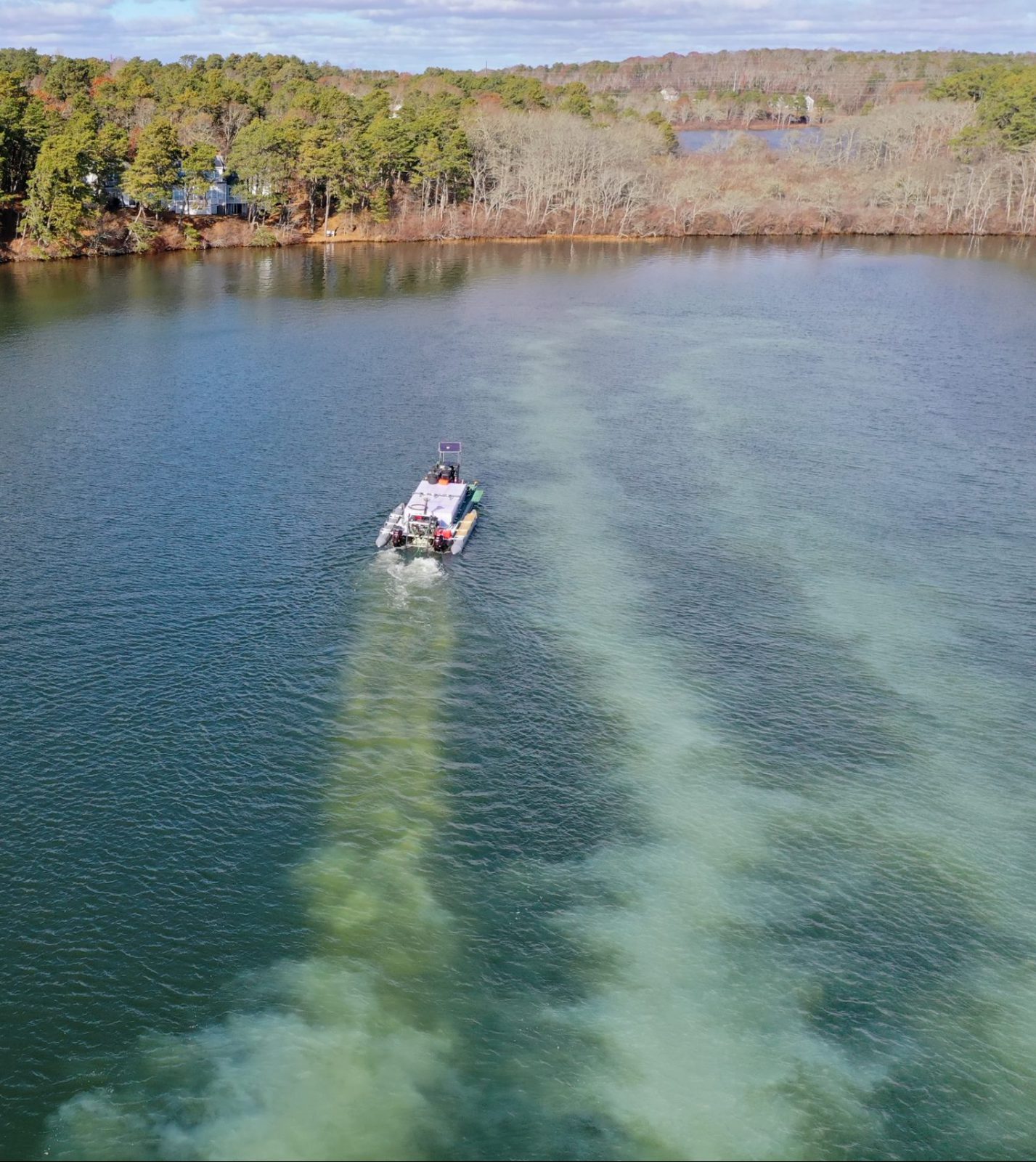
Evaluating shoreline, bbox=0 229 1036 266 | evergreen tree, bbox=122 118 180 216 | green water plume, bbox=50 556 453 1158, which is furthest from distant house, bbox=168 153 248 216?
green water plume, bbox=50 556 453 1158

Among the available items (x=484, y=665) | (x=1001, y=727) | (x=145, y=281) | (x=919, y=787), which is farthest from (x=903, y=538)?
(x=145, y=281)

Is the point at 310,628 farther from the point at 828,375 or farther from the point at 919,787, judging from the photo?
the point at 828,375

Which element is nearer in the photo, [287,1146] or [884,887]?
[287,1146]

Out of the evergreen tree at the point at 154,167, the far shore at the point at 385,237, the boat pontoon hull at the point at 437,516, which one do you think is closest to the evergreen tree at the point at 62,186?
the far shore at the point at 385,237

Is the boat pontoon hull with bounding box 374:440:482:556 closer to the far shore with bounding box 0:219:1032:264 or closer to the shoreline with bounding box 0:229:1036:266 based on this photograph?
the far shore with bounding box 0:219:1032:264

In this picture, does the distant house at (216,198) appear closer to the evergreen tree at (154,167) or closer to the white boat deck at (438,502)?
the evergreen tree at (154,167)
